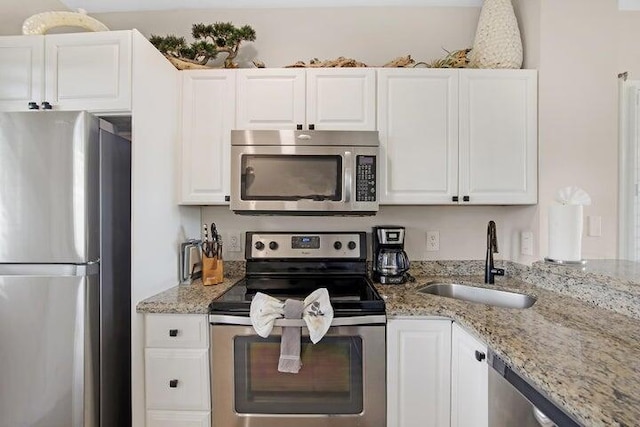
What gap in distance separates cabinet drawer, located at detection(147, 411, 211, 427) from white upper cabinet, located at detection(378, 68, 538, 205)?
1.42 m

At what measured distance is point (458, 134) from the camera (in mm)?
1883

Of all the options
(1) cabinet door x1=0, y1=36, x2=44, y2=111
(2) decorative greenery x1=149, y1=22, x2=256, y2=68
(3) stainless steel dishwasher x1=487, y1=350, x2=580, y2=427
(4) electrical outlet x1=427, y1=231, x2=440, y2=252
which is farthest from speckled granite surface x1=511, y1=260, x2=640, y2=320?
(1) cabinet door x1=0, y1=36, x2=44, y2=111

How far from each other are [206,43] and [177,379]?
1850 mm

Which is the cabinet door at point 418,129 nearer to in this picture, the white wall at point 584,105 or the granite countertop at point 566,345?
the white wall at point 584,105

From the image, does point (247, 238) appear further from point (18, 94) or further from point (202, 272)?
point (18, 94)

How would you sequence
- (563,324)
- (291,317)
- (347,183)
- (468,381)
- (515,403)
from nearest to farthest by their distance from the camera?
1. (515,403)
2. (563,324)
3. (468,381)
4. (291,317)
5. (347,183)

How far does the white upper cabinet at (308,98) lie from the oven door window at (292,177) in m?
0.23

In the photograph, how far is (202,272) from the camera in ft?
6.37

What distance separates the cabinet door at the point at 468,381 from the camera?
1.21 m

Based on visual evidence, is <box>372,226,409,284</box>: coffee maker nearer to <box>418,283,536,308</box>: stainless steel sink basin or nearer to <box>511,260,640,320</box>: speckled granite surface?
<box>418,283,536,308</box>: stainless steel sink basin

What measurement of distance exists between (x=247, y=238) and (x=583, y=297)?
5.78ft

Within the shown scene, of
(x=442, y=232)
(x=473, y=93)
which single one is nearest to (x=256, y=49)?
(x=473, y=93)

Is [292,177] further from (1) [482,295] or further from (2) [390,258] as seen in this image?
(1) [482,295]

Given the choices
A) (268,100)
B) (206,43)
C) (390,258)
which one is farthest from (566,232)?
(206,43)
